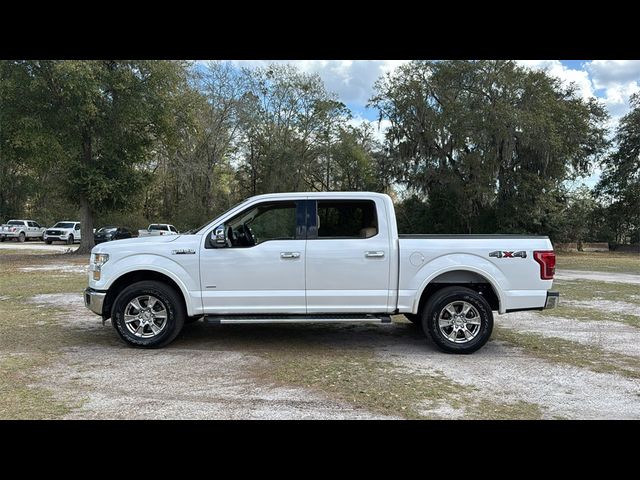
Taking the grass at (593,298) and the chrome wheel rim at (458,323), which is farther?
Answer: the grass at (593,298)

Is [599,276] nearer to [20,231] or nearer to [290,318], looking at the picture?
[290,318]

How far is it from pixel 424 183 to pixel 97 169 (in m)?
19.0

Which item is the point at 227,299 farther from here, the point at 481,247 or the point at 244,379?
the point at 481,247

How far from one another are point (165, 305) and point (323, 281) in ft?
6.61

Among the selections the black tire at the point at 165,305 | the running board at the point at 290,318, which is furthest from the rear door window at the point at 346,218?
the black tire at the point at 165,305

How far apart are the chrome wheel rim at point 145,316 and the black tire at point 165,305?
0.14ft

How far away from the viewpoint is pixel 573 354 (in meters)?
6.17

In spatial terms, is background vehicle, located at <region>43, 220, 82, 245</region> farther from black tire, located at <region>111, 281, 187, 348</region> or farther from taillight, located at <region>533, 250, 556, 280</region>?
taillight, located at <region>533, 250, 556, 280</region>

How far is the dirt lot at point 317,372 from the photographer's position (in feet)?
14.0

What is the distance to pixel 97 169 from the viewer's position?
2297cm

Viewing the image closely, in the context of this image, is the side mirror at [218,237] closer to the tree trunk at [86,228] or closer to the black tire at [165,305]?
the black tire at [165,305]

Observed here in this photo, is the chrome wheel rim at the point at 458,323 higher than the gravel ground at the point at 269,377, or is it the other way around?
the chrome wheel rim at the point at 458,323

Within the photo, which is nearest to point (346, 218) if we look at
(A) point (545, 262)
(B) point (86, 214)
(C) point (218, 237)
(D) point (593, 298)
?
(C) point (218, 237)
